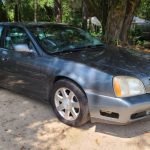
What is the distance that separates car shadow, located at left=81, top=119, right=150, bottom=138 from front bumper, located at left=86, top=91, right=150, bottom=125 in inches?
11.8

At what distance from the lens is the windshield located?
5.20m

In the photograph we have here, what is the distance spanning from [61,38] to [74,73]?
3.89ft

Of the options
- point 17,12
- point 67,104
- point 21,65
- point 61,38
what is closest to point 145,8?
point 17,12

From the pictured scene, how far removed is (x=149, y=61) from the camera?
4867 millimetres

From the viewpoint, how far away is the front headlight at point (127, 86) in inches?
161

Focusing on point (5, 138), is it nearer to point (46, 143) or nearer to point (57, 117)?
point (46, 143)

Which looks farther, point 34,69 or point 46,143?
point 34,69

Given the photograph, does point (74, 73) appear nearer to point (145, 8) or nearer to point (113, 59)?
point (113, 59)

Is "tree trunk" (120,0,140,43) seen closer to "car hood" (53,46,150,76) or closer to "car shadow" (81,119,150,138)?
"car hood" (53,46,150,76)

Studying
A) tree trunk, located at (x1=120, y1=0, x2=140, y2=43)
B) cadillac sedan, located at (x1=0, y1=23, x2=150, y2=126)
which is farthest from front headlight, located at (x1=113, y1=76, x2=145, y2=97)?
tree trunk, located at (x1=120, y1=0, x2=140, y2=43)

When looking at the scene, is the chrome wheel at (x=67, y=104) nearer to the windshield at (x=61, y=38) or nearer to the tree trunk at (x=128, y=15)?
the windshield at (x=61, y=38)

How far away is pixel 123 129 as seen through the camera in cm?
454

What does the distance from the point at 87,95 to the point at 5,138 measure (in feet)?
4.17

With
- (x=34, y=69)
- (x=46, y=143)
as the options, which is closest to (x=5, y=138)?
(x=46, y=143)
